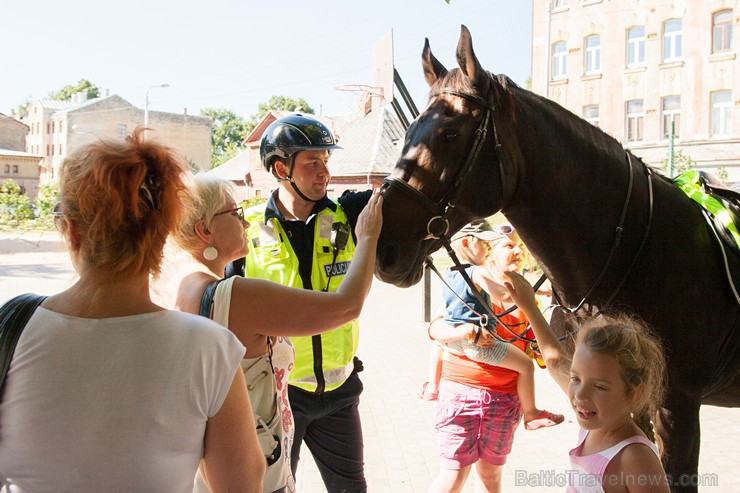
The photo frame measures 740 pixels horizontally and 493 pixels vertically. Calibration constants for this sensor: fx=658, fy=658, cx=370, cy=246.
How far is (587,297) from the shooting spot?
8.84 feet

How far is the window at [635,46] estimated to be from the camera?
29188mm

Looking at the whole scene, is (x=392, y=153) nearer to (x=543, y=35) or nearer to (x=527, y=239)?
(x=543, y=35)

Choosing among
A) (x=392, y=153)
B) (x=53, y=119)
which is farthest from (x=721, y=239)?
(x=53, y=119)

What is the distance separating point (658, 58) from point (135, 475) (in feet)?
102

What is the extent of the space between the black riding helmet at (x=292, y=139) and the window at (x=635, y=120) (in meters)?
28.9

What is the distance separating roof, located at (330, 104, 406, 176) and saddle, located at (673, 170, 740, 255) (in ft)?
83.6

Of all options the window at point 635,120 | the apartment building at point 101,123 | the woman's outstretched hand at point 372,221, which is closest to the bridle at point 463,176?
the woman's outstretched hand at point 372,221

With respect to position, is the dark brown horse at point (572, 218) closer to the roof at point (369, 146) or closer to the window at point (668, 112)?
the roof at point (369, 146)

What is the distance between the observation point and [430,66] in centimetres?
291

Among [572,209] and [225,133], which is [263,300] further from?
[225,133]

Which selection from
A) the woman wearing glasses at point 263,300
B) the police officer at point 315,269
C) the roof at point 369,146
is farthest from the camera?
the roof at point 369,146

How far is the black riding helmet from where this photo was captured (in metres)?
3.25

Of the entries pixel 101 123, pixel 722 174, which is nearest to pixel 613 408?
pixel 722 174

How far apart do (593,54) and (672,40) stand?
10.9 ft
